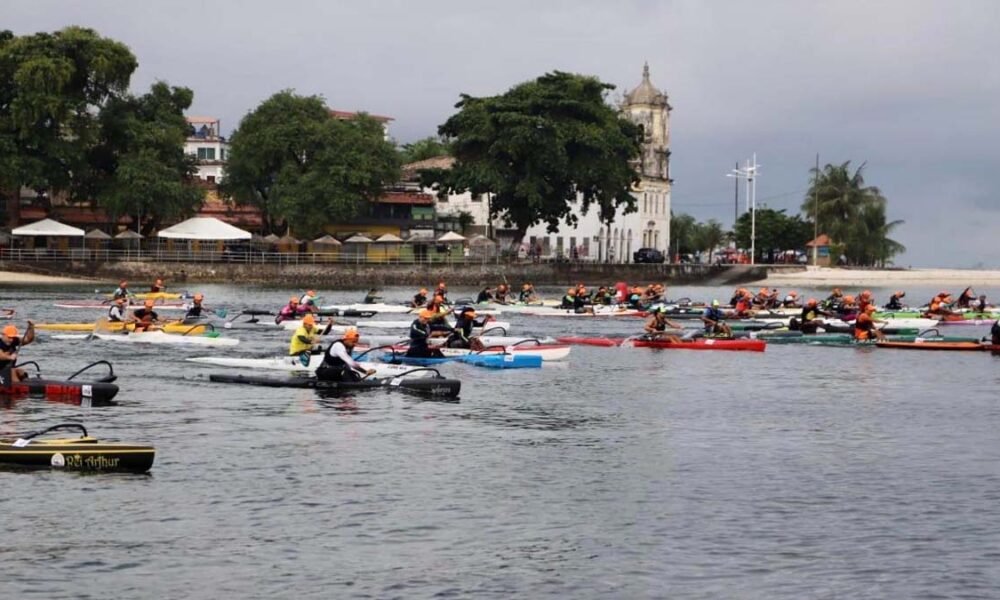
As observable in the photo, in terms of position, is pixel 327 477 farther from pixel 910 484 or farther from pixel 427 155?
pixel 427 155

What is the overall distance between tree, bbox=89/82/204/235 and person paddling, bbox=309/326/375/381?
72.6m

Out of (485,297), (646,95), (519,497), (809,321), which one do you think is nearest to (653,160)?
(646,95)

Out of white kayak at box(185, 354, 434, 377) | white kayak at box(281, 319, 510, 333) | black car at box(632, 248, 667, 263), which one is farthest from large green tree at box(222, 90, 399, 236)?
white kayak at box(185, 354, 434, 377)

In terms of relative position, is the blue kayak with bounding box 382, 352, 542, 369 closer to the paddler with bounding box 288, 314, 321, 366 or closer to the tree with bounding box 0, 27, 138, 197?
the paddler with bounding box 288, 314, 321, 366

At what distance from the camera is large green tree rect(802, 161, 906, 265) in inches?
6294

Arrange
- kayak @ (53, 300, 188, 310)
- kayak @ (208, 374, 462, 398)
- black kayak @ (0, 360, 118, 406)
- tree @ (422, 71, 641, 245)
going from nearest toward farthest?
black kayak @ (0, 360, 118, 406), kayak @ (208, 374, 462, 398), kayak @ (53, 300, 188, 310), tree @ (422, 71, 641, 245)

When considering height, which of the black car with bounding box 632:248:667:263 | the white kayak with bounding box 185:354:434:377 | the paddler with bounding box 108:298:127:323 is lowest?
the white kayak with bounding box 185:354:434:377

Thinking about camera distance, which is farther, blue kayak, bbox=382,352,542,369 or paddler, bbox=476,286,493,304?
paddler, bbox=476,286,493,304

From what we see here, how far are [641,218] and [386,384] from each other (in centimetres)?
13073

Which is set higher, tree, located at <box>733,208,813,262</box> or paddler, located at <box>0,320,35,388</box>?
tree, located at <box>733,208,813,262</box>

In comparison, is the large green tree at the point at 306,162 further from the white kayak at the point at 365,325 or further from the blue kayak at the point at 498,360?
the blue kayak at the point at 498,360

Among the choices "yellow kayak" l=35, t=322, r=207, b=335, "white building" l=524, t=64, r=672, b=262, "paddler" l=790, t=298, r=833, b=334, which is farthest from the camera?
"white building" l=524, t=64, r=672, b=262

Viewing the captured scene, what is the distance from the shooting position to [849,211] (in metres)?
160

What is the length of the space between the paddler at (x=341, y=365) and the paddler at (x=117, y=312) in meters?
21.2
